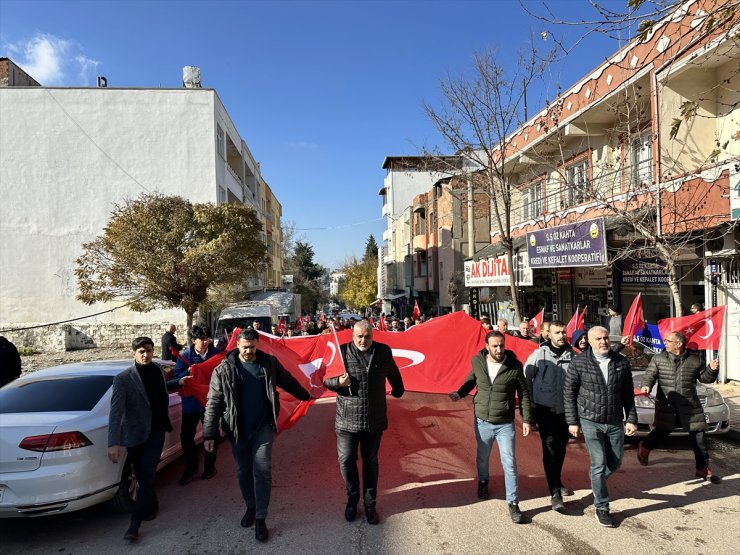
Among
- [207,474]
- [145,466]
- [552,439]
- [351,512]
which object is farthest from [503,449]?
[207,474]

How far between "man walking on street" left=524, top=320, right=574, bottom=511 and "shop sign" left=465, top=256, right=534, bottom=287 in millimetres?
10705

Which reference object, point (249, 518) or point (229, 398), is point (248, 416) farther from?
point (249, 518)

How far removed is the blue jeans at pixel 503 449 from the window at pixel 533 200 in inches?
533

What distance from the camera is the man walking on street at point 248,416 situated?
176 inches

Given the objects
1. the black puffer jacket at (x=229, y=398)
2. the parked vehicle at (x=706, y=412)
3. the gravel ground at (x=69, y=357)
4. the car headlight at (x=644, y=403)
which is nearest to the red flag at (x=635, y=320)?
the parked vehicle at (x=706, y=412)

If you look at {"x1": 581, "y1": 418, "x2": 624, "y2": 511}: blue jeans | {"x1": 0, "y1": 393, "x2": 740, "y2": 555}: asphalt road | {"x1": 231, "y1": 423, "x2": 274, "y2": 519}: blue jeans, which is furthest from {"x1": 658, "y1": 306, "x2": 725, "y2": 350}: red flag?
{"x1": 231, "y1": 423, "x2": 274, "y2": 519}: blue jeans

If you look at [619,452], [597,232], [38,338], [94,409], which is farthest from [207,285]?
[619,452]

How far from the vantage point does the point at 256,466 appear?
4492mm

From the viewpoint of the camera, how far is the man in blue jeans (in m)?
4.66

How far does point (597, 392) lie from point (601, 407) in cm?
13

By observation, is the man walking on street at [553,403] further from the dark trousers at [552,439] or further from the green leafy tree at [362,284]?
the green leafy tree at [362,284]

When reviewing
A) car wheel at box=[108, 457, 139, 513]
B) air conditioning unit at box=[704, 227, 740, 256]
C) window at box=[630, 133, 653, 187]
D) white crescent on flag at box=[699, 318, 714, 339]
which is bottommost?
car wheel at box=[108, 457, 139, 513]

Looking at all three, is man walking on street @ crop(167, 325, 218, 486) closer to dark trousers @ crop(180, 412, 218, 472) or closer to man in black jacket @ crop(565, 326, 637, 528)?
dark trousers @ crop(180, 412, 218, 472)

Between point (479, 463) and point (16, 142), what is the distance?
29.3 meters
